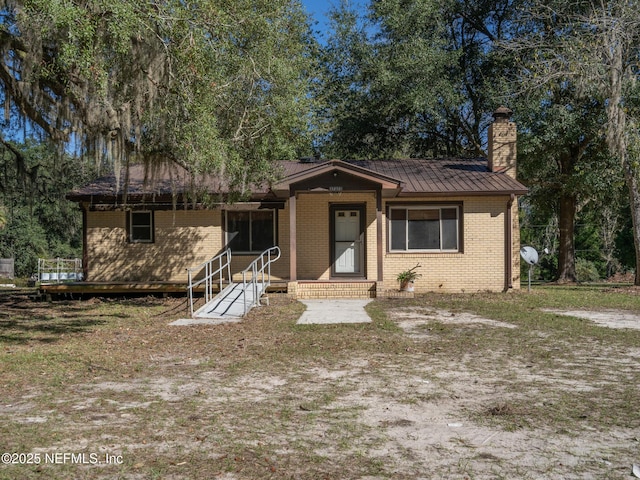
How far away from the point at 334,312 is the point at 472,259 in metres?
6.09

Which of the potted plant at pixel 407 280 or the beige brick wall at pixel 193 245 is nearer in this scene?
the potted plant at pixel 407 280

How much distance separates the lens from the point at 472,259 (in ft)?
54.9

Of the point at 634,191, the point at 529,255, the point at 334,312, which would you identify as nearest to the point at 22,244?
the point at 334,312

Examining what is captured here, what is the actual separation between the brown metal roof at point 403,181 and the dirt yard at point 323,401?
19.4 feet

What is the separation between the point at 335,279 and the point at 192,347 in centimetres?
879

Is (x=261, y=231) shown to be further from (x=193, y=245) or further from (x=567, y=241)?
(x=567, y=241)

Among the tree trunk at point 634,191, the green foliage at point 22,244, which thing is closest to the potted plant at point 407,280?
the tree trunk at point 634,191

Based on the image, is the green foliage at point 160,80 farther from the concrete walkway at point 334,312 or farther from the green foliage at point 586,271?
the green foliage at point 586,271

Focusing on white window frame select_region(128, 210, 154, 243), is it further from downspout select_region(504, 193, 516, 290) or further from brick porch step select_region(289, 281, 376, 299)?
downspout select_region(504, 193, 516, 290)

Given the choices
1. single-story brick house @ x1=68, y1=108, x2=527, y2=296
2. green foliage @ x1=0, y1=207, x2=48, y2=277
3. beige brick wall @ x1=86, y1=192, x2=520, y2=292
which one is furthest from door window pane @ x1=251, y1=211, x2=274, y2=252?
green foliage @ x1=0, y1=207, x2=48, y2=277

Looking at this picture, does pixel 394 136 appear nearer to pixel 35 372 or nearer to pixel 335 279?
pixel 335 279

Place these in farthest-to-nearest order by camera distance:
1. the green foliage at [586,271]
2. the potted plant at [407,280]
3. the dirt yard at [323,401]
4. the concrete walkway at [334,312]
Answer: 1. the green foliage at [586,271]
2. the potted plant at [407,280]
3. the concrete walkway at [334,312]
4. the dirt yard at [323,401]

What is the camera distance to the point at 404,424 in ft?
15.7

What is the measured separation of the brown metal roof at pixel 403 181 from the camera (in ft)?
51.4
